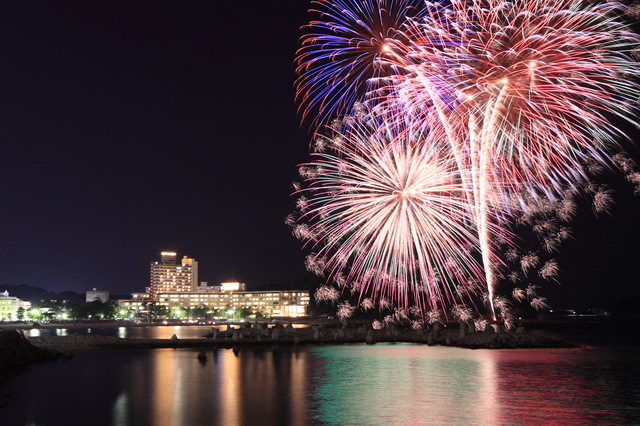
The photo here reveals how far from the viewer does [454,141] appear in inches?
1523

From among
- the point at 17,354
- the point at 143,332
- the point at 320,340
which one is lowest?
the point at 320,340

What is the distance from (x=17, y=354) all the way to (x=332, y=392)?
26.4 metres

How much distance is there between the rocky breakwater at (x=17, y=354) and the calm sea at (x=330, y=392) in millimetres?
1238

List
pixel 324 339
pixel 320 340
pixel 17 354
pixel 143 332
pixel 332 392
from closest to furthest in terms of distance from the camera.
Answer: pixel 332 392, pixel 17 354, pixel 320 340, pixel 324 339, pixel 143 332

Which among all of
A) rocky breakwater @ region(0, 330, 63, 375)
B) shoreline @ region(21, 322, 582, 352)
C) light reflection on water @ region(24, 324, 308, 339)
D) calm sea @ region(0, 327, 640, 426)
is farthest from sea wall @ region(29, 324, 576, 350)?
rocky breakwater @ region(0, 330, 63, 375)

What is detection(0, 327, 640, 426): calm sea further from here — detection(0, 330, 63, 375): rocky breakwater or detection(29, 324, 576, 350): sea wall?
detection(29, 324, 576, 350): sea wall

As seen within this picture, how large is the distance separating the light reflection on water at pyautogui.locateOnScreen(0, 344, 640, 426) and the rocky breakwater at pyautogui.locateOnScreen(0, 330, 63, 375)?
1.61 metres

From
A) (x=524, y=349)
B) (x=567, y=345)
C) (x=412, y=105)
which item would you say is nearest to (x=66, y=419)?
(x=412, y=105)

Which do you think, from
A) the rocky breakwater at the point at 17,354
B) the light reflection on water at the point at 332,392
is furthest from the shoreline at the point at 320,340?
the rocky breakwater at the point at 17,354

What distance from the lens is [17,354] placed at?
144ft

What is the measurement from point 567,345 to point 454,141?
34.6 metres

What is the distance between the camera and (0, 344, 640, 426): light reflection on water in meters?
23.2

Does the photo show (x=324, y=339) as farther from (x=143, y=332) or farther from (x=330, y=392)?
(x=143, y=332)

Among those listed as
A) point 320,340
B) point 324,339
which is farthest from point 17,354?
point 324,339
